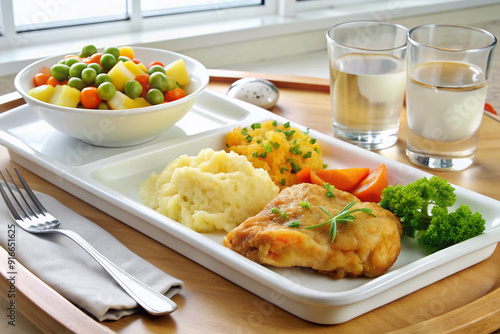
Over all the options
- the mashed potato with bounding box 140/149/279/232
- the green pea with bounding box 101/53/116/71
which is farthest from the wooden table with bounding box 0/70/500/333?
the green pea with bounding box 101/53/116/71

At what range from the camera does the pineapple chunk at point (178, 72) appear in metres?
2.45

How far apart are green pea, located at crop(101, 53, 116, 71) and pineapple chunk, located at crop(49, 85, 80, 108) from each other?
17cm

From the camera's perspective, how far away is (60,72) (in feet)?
7.50

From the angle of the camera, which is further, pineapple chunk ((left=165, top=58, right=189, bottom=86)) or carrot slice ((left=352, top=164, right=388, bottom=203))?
pineapple chunk ((left=165, top=58, right=189, bottom=86))

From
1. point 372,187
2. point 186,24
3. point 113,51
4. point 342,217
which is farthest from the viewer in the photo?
point 186,24

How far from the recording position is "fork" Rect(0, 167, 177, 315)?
1.44m

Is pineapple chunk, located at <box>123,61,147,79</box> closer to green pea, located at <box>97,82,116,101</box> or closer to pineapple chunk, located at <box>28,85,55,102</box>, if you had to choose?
green pea, located at <box>97,82,116,101</box>

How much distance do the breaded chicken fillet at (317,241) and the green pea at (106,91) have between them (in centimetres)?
80

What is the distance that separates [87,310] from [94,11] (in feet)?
9.76

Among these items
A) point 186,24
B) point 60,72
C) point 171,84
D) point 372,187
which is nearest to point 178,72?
point 171,84

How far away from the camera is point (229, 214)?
71.2 inches

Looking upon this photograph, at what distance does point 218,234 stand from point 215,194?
0.12 m

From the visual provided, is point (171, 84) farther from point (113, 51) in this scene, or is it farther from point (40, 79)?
point (40, 79)

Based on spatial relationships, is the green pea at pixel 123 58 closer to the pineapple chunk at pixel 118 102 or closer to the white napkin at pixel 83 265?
the pineapple chunk at pixel 118 102
